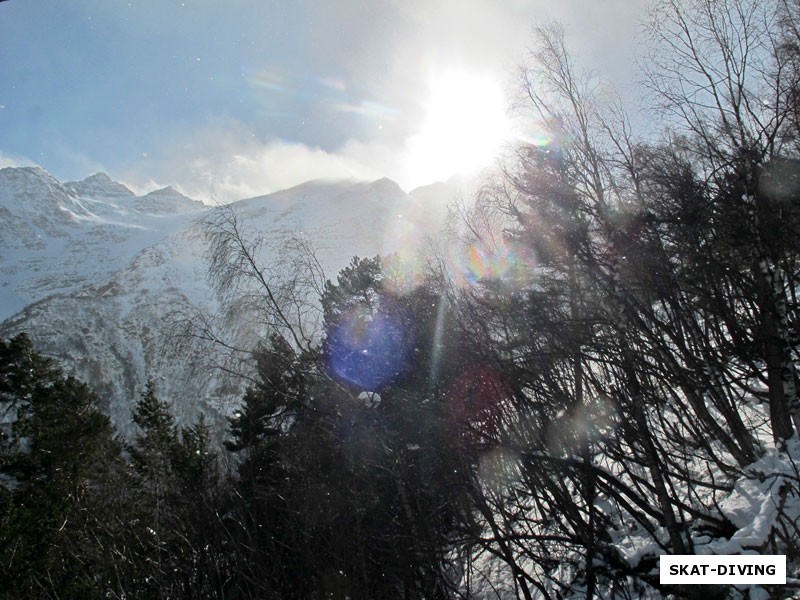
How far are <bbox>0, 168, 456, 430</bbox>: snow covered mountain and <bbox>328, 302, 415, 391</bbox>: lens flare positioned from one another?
261cm

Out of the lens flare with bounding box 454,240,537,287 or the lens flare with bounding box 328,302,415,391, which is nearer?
A: the lens flare with bounding box 328,302,415,391

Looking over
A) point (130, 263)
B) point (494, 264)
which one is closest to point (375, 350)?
point (494, 264)

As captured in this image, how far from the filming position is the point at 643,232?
6.55m

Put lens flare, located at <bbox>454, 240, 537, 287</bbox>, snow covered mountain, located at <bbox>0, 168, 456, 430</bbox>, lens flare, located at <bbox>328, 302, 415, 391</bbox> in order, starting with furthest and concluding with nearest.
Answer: snow covered mountain, located at <bbox>0, 168, 456, 430</bbox>
lens flare, located at <bbox>454, 240, 537, 287</bbox>
lens flare, located at <bbox>328, 302, 415, 391</bbox>

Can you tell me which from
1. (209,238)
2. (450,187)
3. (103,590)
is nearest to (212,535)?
(103,590)

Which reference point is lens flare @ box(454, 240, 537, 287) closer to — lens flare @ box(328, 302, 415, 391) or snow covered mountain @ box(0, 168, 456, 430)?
lens flare @ box(328, 302, 415, 391)

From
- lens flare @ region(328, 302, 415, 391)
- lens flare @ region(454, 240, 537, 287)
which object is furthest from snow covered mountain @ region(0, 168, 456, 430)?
lens flare @ region(328, 302, 415, 391)

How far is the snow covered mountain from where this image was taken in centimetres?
4331

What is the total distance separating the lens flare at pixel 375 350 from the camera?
9.38 metres

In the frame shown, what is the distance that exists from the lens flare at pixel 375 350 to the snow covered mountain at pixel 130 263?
2.61 m

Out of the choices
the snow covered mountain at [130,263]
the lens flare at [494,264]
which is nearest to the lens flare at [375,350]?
the lens flare at [494,264]

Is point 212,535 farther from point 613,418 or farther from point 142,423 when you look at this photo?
point 142,423

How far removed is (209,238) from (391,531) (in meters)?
6.45

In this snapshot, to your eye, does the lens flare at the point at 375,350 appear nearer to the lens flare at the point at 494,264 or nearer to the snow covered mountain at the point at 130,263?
the lens flare at the point at 494,264
